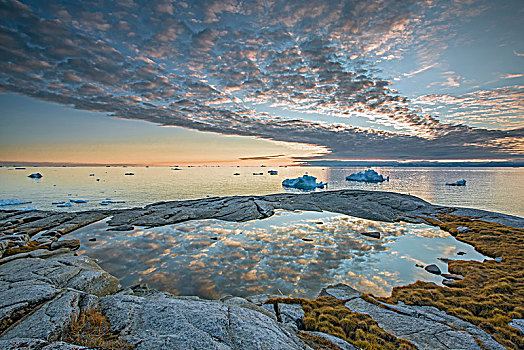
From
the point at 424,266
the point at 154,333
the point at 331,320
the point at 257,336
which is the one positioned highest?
the point at 154,333

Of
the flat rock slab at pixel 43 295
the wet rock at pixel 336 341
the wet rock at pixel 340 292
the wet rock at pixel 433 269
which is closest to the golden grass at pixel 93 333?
the flat rock slab at pixel 43 295

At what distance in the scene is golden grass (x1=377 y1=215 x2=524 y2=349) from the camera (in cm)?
1068

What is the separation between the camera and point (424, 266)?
18.5 m

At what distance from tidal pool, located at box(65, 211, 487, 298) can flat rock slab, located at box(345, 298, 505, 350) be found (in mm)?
2818

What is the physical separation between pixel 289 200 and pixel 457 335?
40.4 meters

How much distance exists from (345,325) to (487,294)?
10662 millimetres

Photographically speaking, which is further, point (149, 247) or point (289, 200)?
point (289, 200)

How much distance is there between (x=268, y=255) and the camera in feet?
66.3

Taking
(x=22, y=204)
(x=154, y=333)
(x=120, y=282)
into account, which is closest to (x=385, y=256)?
(x=154, y=333)

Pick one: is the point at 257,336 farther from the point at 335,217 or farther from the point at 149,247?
the point at 335,217

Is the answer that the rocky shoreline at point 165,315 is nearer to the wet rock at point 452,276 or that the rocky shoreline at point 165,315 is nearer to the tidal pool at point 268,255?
the tidal pool at point 268,255

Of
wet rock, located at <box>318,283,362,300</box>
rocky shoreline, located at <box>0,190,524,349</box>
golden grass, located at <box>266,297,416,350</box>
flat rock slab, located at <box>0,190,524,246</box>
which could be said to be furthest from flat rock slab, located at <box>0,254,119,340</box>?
flat rock slab, located at <box>0,190,524,246</box>

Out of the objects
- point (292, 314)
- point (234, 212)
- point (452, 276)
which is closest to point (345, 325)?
point (292, 314)

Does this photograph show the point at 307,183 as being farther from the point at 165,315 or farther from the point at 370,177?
the point at 165,315
